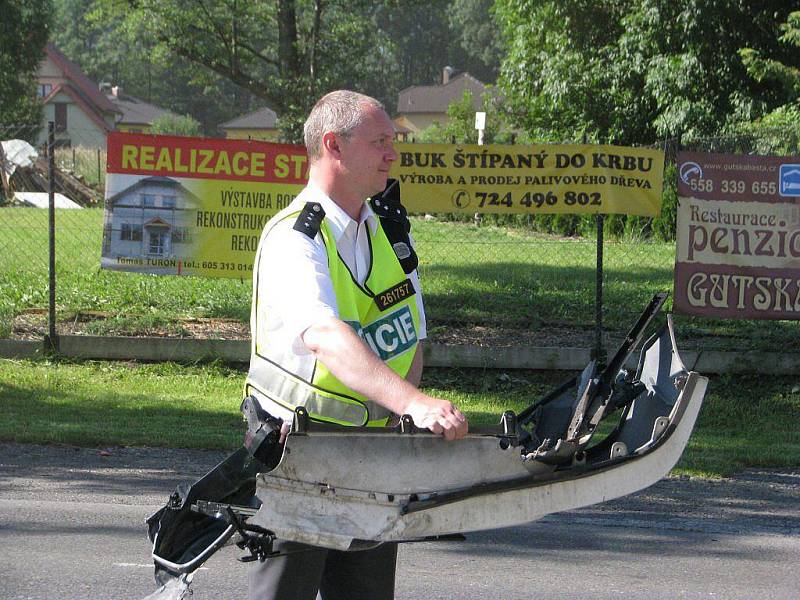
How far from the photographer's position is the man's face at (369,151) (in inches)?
118

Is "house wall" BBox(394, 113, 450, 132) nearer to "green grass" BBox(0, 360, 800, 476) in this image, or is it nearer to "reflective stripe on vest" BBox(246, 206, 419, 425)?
"green grass" BBox(0, 360, 800, 476)

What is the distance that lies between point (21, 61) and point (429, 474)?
192 ft

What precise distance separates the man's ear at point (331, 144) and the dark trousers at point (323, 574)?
1.04 meters

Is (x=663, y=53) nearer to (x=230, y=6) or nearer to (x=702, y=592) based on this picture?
(x=230, y=6)

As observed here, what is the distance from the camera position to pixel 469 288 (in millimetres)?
14523

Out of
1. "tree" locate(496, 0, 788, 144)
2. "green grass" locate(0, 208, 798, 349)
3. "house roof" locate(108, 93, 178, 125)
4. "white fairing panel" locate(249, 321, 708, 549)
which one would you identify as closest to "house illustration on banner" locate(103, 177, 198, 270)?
"green grass" locate(0, 208, 798, 349)

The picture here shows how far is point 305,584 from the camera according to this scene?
3.08 metres

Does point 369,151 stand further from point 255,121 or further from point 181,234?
point 255,121

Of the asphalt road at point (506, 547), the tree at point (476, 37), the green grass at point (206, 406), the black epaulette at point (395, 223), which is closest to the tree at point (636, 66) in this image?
the green grass at point (206, 406)

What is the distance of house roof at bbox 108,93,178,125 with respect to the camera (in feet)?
318

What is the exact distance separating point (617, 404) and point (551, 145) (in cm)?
785

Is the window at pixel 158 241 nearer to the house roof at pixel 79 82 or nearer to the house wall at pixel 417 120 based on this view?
the house roof at pixel 79 82

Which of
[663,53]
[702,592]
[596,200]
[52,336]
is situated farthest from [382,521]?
[663,53]

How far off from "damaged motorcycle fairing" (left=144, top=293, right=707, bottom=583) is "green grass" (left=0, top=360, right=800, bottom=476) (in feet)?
17.3
